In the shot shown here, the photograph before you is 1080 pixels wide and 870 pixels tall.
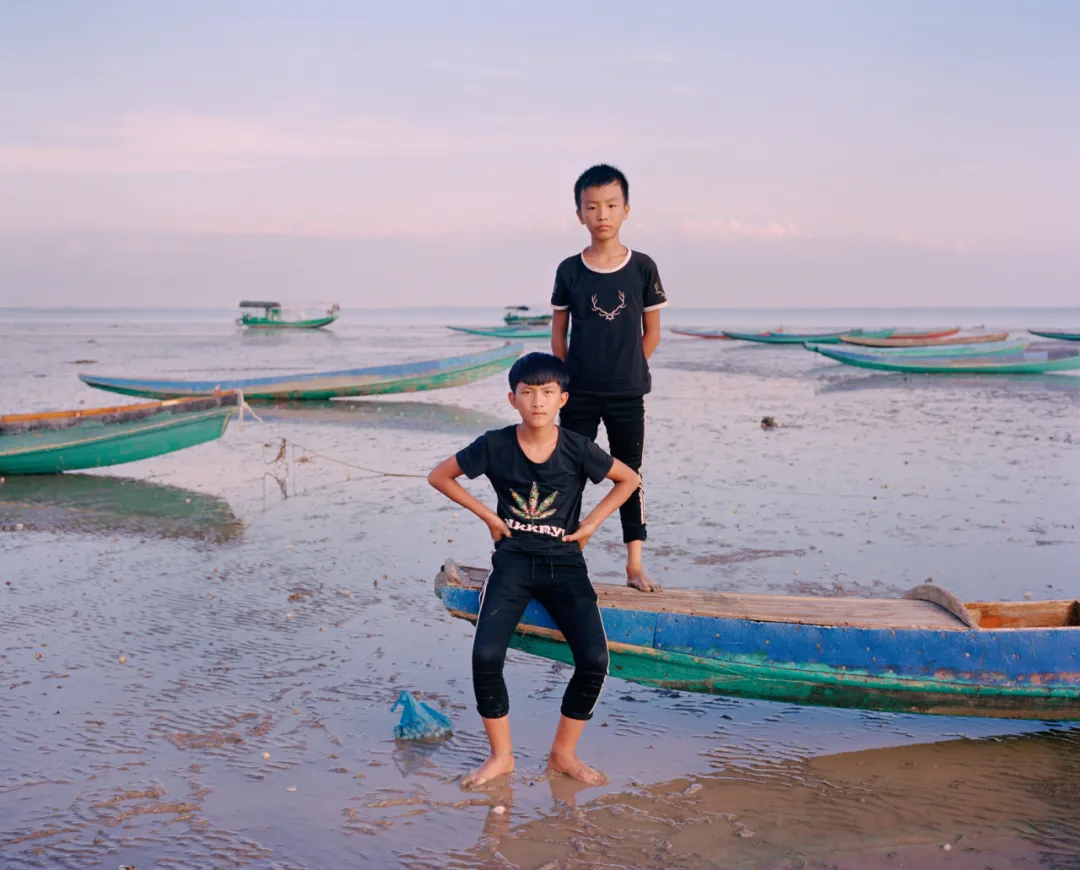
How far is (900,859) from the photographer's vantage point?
316cm

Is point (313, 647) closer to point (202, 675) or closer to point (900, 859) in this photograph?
point (202, 675)

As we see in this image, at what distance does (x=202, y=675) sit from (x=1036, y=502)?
302 inches

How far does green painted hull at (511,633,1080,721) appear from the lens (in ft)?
12.6

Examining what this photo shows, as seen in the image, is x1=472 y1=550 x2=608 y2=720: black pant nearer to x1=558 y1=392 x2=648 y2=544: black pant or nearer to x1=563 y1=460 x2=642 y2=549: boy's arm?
x1=563 y1=460 x2=642 y2=549: boy's arm

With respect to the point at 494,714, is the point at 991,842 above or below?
below

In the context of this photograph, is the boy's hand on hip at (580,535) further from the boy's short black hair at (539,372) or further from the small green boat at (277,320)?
the small green boat at (277,320)

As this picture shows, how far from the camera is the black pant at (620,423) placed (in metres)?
4.53

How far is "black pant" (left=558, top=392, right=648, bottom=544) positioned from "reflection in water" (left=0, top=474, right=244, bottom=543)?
4.29m

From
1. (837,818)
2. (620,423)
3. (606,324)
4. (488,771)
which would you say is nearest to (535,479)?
(620,423)

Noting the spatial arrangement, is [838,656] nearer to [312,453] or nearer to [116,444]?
[312,453]

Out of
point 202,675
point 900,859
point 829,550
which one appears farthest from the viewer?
point 829,550

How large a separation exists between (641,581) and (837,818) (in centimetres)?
145

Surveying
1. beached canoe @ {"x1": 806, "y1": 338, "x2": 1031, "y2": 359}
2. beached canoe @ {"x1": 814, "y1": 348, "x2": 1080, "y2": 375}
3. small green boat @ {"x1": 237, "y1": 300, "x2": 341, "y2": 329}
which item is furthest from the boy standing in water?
small green boat @ {"x1": 237, "y1": 300, "x2": 341, "y2": 329}

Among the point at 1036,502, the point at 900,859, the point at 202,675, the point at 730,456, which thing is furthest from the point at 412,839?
the point at 730,456
